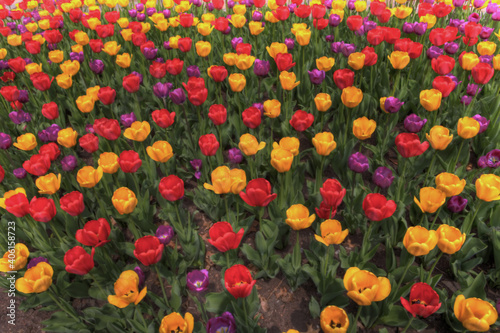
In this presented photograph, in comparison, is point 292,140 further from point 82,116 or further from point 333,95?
point 82,116

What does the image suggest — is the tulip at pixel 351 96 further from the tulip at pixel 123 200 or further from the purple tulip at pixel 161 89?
the tulip at pixel 123 200

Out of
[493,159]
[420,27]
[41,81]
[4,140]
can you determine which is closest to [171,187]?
[4,140]

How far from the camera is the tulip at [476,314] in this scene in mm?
1477

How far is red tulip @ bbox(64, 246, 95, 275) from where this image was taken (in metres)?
1.84

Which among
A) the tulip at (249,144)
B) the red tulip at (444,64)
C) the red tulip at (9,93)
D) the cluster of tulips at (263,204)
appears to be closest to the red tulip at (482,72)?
the cluster of tulips at (263,204)

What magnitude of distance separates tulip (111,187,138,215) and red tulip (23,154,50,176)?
0.76 metres

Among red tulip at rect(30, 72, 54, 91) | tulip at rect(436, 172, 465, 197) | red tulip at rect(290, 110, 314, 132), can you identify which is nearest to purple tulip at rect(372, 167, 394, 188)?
tulip at rect(436, 172, 465, 197)

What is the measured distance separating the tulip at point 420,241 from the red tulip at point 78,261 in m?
1.66

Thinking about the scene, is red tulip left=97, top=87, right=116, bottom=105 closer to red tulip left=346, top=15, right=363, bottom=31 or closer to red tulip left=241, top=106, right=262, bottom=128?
red tulip left=241, top=106, right=262, bottom=128

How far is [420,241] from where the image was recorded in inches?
70.1

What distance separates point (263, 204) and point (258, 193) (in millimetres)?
92

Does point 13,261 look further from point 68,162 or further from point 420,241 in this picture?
point 420,241

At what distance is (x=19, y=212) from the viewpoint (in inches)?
87.1

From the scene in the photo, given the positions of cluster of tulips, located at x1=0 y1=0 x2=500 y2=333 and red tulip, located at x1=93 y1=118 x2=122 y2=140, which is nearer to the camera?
cluster of tulips, located at x1=0 y1=0 x2=500 y2=333
